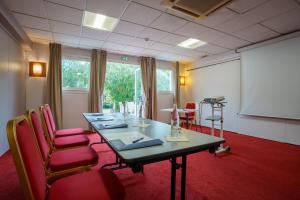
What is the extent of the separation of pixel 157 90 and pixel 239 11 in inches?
147

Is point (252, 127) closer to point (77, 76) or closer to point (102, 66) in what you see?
point (102, 66)

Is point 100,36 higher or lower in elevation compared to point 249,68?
higher

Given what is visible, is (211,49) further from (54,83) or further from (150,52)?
(54,83)

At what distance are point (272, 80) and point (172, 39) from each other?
102 inches

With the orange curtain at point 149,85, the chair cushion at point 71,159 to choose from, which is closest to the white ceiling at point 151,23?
the orange curtain at point 149,85

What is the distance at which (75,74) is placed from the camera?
4711mm

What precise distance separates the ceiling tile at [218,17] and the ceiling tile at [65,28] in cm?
245

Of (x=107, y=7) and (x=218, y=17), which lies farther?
(x=218, y=17)

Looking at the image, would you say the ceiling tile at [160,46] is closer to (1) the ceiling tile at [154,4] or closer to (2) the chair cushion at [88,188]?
(1) the ceiling tile at [154,4]

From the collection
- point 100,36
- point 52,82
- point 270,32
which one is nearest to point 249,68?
point 270,32

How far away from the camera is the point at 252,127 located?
4383 millimetres

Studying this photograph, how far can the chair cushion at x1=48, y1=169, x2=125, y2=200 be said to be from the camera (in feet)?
3.02

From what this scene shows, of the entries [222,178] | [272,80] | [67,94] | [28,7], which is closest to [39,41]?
[67,94]

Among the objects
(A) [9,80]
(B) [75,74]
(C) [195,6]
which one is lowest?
(A) [9,80]
